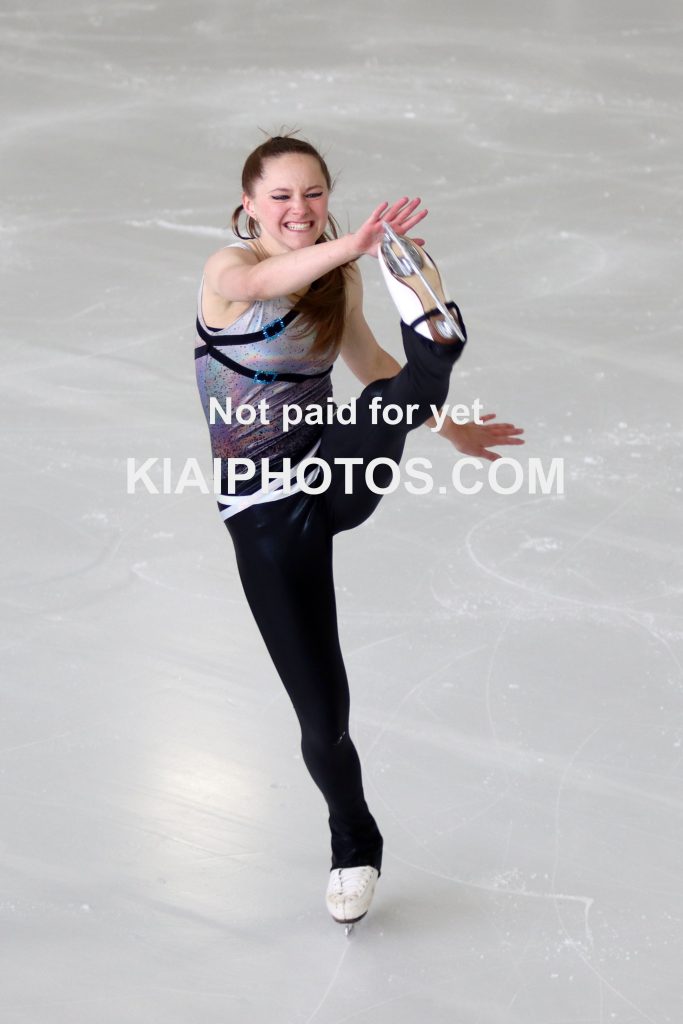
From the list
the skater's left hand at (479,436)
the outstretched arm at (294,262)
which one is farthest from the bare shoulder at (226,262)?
the skater's left hand at (479,436)

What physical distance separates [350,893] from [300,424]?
32.4 inches

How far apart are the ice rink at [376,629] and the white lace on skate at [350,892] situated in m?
0.06

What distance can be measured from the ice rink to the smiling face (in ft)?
3.78

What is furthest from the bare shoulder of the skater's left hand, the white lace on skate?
the white lace on skate

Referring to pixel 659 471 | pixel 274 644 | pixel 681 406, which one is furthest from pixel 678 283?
pixel 274 644

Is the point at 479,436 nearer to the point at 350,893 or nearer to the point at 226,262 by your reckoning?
the point at 226,262

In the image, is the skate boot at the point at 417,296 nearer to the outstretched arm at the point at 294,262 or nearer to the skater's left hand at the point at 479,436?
the outstretched arm at the point at 294,262

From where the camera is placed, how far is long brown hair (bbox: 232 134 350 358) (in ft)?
6.97

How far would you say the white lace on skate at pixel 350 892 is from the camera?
236cm

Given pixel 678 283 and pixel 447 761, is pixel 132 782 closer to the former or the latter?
pixel 447 761

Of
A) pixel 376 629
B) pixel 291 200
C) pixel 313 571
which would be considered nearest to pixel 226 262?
pixel 291 200

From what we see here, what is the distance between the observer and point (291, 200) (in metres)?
2.11

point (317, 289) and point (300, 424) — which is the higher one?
point (317, 289)

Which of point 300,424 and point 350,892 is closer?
point 300,424
